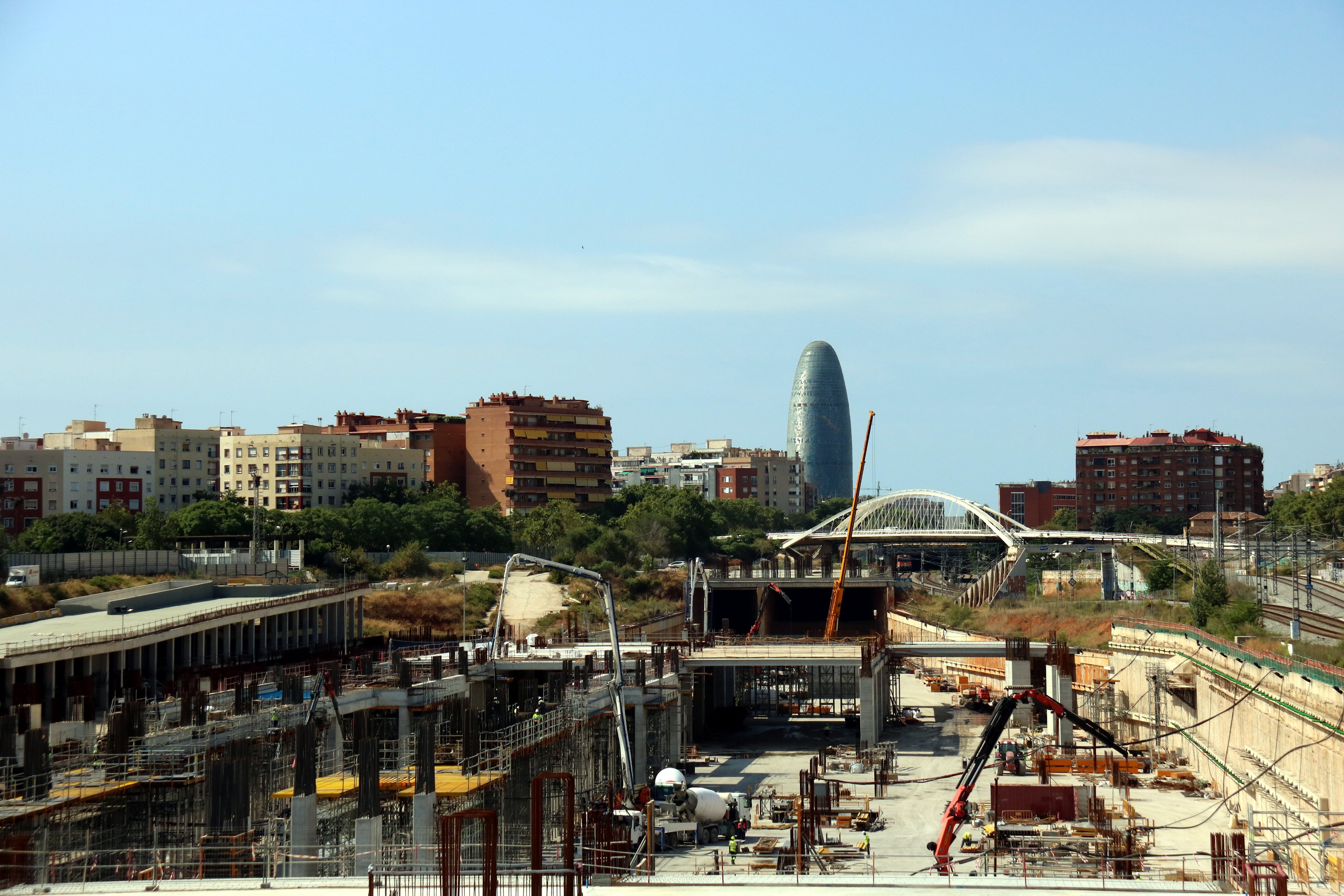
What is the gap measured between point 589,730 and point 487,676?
10.4m

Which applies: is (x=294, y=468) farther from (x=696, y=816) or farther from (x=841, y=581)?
(x=696, y=816)

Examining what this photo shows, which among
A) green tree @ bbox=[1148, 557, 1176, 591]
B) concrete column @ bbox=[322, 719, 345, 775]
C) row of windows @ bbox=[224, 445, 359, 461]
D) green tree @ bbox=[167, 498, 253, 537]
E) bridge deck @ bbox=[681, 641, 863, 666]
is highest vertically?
row of windows @ bbox=[224, 445, 359, 461]

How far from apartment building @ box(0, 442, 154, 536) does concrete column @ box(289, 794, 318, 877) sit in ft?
297

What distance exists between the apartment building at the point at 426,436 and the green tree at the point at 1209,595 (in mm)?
91593

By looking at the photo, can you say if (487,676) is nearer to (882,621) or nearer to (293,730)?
(293,730)

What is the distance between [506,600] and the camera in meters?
101

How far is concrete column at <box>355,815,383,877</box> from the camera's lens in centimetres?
2927

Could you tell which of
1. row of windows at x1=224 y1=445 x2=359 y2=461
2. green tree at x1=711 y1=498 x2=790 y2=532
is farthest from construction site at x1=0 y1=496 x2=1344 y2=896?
green tree at x1=711 y1=498 x2=790 y2=532

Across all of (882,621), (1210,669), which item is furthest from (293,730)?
(882,621)

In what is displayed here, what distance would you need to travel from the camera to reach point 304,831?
31547mm

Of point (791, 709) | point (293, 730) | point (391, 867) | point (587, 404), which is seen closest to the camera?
point (391, 867)

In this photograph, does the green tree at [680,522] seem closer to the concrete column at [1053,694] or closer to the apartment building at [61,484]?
the apartment building at [61,484]

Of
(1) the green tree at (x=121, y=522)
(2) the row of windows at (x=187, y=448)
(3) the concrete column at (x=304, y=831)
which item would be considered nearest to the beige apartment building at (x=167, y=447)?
(2) the row of windows at (x=187, y=448)

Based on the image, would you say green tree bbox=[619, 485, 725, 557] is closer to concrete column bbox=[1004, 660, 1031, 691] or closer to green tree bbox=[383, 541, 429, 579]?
green tree bbox=[383, 541, 429, 579]
